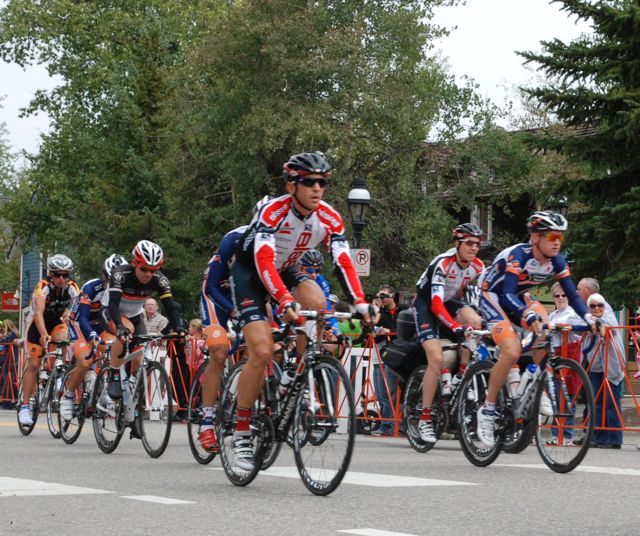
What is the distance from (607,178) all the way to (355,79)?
1747 centimetres

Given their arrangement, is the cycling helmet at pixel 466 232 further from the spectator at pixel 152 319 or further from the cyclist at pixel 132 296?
the spectator at pixel 152 319

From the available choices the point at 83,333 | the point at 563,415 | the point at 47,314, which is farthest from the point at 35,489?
the point at 47,314

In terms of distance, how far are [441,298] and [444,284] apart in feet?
0.68

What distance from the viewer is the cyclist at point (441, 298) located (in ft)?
42.0

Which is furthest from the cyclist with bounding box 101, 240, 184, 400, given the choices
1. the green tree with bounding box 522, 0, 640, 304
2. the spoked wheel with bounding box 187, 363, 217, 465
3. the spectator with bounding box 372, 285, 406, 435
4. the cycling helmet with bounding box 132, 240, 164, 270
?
the green tree with bounding box 522, 0, 640, 304

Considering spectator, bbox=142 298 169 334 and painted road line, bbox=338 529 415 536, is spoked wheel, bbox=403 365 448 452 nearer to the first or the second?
painted road line, bbox=338 529 415 536

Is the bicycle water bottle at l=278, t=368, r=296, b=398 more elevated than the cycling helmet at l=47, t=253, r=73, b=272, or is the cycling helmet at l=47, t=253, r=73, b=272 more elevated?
the cycling helmet at l=47, t=253, r=73, b=272

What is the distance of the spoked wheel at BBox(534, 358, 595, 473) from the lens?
33.1ft

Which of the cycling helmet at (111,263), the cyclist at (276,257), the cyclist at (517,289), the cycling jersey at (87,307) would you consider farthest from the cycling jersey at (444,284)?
the cyclist at (276,257)

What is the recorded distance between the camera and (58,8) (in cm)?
5772

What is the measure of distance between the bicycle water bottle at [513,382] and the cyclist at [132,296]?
298 cm

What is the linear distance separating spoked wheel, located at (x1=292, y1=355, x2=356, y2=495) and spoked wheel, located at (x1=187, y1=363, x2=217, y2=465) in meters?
2.38

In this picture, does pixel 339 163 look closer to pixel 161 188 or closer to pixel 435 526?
pixel 161 188

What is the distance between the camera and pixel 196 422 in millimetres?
10828
